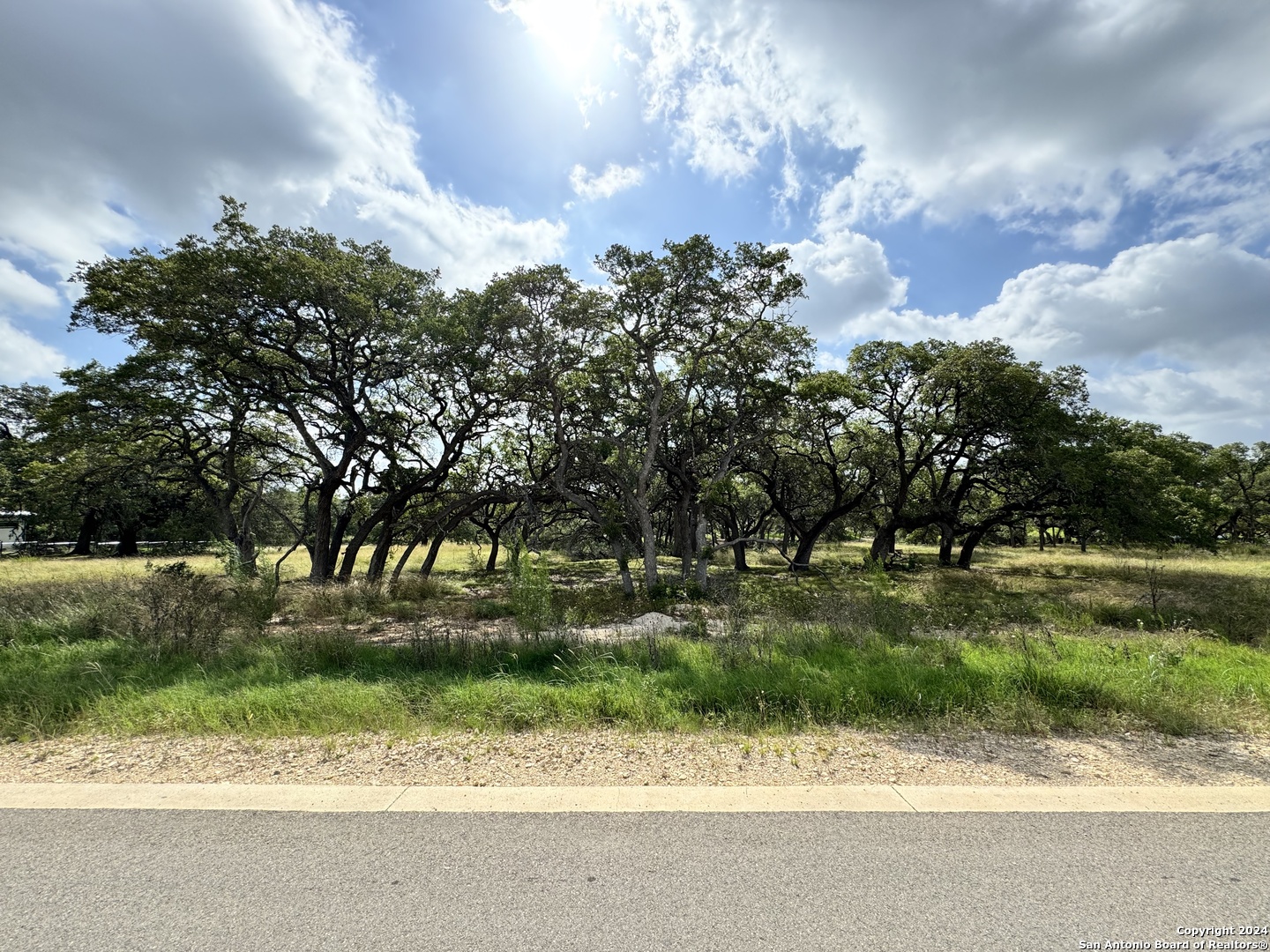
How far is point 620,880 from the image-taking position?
276 cm

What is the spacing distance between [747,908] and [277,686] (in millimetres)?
5750

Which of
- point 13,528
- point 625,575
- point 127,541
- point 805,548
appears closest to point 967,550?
point 805,548

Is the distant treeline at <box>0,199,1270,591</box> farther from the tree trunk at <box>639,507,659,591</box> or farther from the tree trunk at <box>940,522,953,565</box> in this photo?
the tree trunk at <box>940,522,953,565</box>

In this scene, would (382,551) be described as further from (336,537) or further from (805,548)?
(805,548)

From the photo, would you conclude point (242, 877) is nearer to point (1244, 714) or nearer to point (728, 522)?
point (1244, 714)

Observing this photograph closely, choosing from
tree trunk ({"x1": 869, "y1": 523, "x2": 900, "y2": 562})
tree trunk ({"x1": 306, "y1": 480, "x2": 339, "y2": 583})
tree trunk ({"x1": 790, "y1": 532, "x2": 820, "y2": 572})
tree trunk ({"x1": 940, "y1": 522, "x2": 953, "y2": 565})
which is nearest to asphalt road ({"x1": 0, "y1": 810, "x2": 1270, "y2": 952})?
tree trunk ({"x1": 306, "y1": 480, "x2": 339, "y2": 583})

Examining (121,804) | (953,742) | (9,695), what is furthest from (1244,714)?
(9,695)

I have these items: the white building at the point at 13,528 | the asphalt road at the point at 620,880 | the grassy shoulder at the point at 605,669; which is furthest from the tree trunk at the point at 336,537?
the white building at the point at 13,528

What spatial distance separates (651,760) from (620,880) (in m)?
1.61

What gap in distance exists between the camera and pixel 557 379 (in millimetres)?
17359

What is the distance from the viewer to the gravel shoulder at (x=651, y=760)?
4.00m

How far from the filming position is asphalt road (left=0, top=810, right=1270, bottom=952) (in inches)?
93.0

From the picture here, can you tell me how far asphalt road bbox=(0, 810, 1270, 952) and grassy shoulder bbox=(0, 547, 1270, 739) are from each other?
1.74 meters

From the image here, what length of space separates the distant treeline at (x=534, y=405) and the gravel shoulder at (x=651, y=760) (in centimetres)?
899
